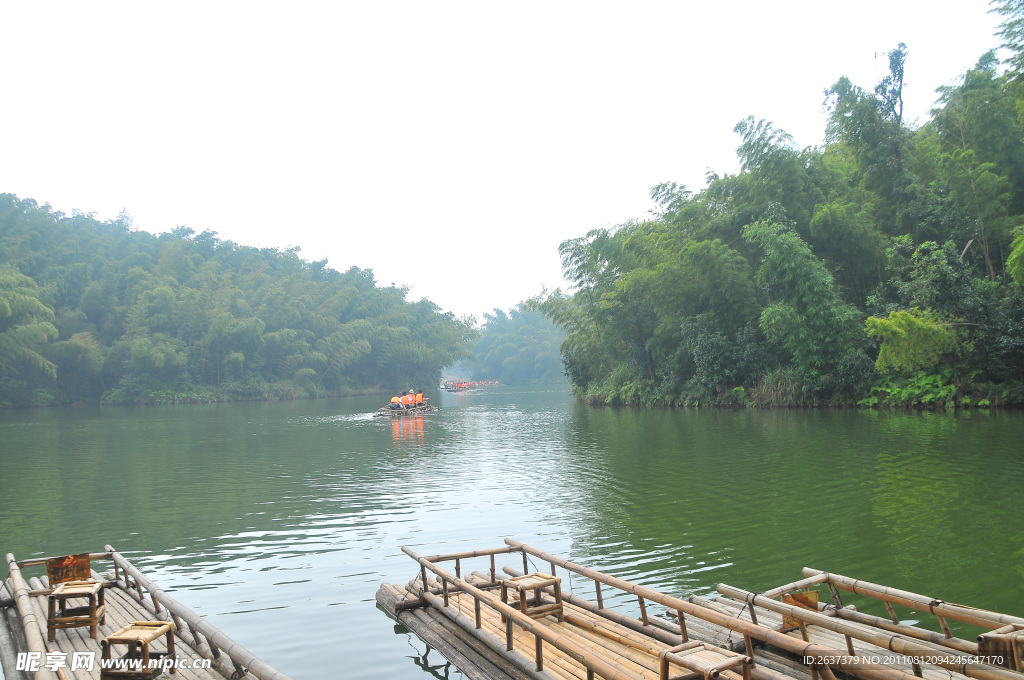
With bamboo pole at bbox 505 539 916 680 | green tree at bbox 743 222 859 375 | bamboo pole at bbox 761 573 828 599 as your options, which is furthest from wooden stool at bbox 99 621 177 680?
green tree at bbox 743 222 859 375

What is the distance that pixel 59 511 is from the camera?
11914mm

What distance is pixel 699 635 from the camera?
17.3 ft

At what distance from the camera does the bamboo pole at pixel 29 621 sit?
4.52m

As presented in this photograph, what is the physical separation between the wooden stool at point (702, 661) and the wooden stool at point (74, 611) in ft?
14.6

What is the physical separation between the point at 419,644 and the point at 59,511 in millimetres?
9121

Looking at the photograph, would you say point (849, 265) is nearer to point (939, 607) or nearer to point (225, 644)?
point (939, 607)

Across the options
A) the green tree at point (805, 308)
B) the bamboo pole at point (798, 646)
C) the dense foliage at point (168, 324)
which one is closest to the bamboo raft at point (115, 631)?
the bamboo pole at point (798, 646)

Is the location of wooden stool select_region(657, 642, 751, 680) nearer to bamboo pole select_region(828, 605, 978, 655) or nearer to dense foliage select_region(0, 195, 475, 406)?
bamboo pole select_region(828, 605, 978, 655)

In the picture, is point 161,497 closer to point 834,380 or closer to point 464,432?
point 464,432

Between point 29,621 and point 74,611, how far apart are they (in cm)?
50

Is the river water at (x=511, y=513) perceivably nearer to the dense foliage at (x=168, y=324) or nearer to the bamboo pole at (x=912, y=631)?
the bamboo pole at (x=912, y=631)

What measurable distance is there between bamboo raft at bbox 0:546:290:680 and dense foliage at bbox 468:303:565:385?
3571 inches

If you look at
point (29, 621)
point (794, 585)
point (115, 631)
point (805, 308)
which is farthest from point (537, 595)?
point (805, 308)

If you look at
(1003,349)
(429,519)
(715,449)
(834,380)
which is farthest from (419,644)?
(834,380)
